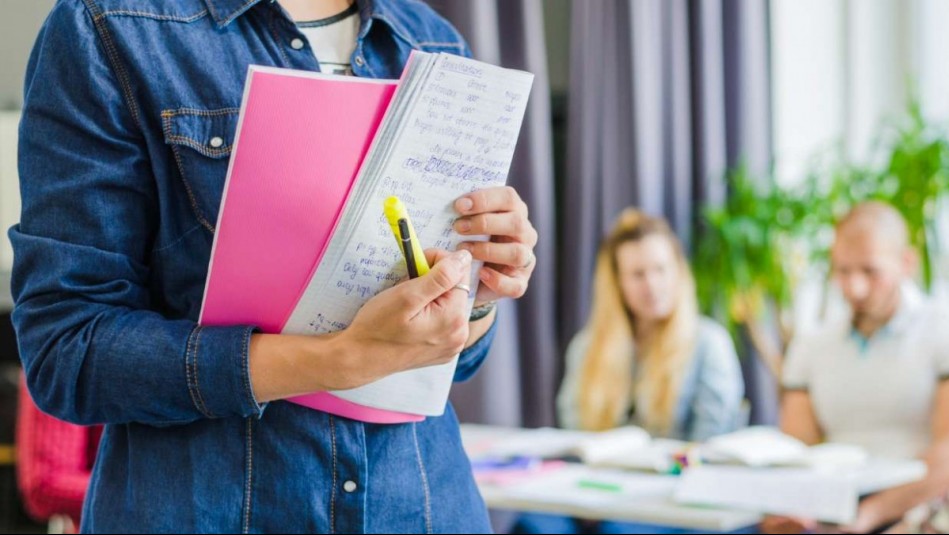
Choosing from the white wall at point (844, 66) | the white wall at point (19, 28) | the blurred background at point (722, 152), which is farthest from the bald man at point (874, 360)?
the white wall at point (19, 28)

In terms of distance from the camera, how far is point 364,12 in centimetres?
87

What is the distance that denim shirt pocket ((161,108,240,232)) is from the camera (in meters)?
0.77

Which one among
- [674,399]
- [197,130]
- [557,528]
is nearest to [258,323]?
[197,130]

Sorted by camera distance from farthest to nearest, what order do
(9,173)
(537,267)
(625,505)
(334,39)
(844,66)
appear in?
(844,66)
(537,267)
(625,505)
(9,173)
(334,39)

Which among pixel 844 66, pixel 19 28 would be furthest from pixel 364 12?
pixel 844 66

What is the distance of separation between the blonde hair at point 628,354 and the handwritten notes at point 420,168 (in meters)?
2.37

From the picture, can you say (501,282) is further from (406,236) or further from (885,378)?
(885,378)

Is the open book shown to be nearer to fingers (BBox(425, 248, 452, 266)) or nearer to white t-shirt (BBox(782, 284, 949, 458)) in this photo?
fingers (BBox(425, 248, 452, 266))

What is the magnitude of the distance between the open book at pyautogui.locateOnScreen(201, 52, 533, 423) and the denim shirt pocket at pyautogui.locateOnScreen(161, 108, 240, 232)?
7cm

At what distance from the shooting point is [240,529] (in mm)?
799

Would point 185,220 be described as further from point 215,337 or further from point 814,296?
point 814,296

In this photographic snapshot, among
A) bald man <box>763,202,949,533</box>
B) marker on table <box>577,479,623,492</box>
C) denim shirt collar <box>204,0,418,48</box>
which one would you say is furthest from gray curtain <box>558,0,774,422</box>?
denim shirt collar <box>204,0,418,48</box>

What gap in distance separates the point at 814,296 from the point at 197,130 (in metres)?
3.51

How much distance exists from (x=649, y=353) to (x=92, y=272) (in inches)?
98.0
